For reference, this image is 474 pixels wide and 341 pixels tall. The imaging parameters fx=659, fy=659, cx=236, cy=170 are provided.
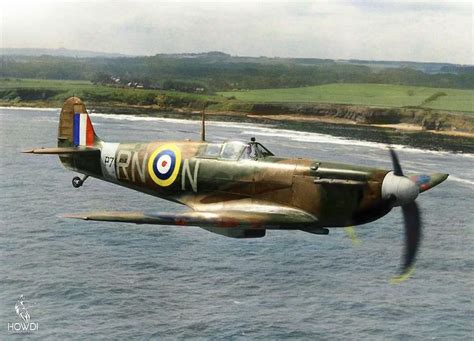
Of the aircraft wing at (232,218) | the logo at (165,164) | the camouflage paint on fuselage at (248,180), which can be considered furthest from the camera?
the logo at (165,164)

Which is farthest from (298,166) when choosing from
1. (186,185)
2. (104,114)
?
(104,114)

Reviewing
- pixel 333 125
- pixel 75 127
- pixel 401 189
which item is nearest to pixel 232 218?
pixel 401 189

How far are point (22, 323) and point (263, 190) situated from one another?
33923 millimetres

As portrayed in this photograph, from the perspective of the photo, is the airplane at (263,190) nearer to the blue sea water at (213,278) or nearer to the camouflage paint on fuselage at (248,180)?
the camouflage paint on fuselage at (248,180)

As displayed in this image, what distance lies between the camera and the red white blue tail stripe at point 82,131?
2807 centimetres

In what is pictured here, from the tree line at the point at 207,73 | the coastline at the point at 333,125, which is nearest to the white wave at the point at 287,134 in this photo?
the coastline at the point at 333,125

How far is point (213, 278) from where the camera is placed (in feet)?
161

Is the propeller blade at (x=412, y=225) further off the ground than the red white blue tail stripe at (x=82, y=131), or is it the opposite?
the red white blue tail stripe at (x=82, y=131)

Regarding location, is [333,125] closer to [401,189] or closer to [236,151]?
[236,151]

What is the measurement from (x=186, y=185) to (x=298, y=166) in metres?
4.27

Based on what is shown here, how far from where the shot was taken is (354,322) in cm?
4597

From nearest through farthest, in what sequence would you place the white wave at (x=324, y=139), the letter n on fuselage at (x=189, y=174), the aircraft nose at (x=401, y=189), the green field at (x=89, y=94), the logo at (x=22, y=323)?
the aircraft nose at (x=401, y=189)
the letter n on fuselage at (x=189, y=174)
the logo at (x=22, y=323)
the white wave at (x=324, y=139)
the green field at (x=89, y=94)

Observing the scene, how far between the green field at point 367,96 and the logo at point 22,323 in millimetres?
61601

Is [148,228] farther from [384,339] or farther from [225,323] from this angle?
[384,339]
